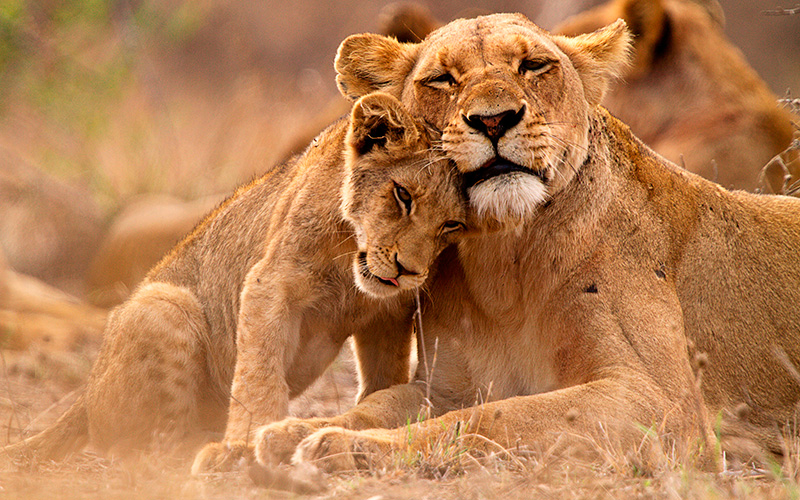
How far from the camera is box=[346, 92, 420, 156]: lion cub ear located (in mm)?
3764

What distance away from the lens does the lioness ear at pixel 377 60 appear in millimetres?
4195

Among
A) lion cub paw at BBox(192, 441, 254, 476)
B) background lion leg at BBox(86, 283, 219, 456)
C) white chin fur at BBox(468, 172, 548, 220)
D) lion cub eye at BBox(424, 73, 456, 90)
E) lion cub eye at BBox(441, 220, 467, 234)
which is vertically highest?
lion cub eye at BBox(424, 73, 456, 90)

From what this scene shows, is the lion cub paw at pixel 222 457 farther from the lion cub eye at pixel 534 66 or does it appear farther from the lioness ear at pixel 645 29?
the lioness ear at pixel 645 29

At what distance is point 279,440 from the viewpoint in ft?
11.6

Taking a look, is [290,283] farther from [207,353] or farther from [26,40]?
[26,40]

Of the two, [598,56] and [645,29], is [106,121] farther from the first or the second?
[598,56]

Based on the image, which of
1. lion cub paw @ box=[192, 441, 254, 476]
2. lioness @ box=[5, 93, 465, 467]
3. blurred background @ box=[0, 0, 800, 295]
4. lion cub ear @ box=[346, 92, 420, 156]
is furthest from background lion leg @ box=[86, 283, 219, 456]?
blurred background @ box=[0, 0, 800, 295]

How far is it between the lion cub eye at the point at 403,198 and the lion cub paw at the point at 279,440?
2.98 ft

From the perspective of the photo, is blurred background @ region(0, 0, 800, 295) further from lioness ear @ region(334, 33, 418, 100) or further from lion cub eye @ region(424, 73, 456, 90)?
lion cub eye @ region(424, 73, 456, 90)

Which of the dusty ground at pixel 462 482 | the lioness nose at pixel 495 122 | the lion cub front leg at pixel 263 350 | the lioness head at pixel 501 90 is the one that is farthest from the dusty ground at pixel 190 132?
the lioness nose at pixel 495 122

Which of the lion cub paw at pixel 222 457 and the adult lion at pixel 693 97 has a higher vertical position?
the adult lion at pixel 693 97

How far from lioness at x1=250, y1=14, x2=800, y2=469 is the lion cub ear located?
0.14 meters

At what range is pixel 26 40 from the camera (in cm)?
1205

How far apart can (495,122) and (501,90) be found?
0.49 feet
